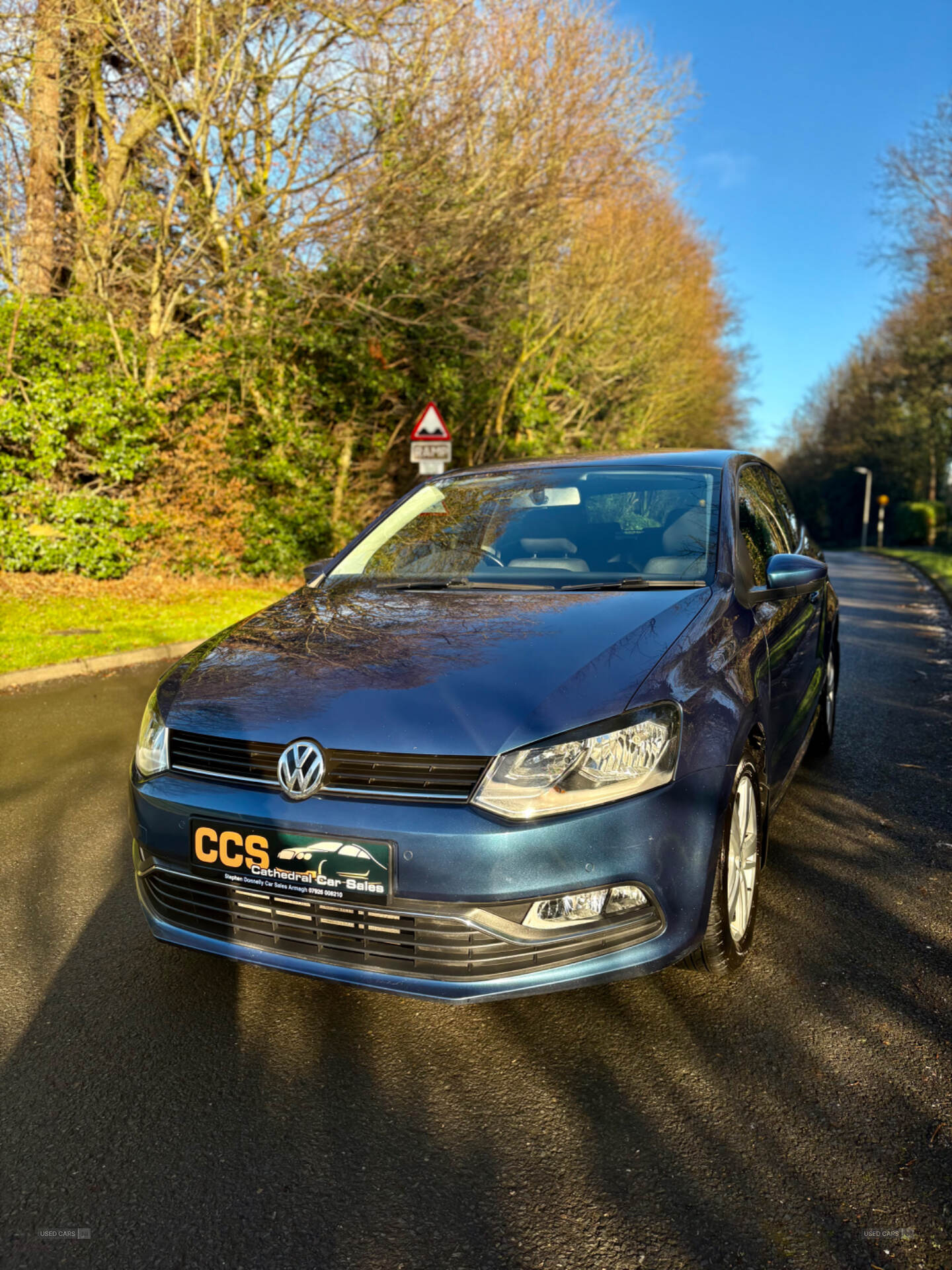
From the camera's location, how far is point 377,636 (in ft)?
10.5

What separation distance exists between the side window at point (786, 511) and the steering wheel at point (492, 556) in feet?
5.71

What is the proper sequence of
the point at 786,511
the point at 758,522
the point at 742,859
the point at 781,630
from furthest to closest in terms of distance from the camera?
the point at 786,511, the point at 758,522, the point at 781,630, the point at 742,859

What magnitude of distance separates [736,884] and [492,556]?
62.8 inches

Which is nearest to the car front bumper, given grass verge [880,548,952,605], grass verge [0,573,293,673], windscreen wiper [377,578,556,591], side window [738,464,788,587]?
windscreen wiper [377,578,556,591]

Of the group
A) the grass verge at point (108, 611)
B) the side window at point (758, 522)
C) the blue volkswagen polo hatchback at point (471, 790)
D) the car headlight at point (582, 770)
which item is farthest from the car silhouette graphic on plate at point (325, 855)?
the grass verge at point (108, 611)

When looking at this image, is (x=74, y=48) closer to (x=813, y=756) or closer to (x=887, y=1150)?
(x=813, y=756)

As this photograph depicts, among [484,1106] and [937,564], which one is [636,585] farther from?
[937,564]

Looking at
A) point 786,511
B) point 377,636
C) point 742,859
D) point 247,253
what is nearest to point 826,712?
point 786,511

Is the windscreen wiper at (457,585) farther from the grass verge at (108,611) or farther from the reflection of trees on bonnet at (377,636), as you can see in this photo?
the grass verge at (108,611)

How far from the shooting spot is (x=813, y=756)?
5781 mm

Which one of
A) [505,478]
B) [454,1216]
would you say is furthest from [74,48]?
[454,1216]

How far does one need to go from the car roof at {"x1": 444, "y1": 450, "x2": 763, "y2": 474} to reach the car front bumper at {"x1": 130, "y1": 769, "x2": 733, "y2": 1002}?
6.36 feet

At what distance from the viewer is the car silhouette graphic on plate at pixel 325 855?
8.33 feet

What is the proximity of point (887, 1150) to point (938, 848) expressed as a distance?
2230 millimetres
